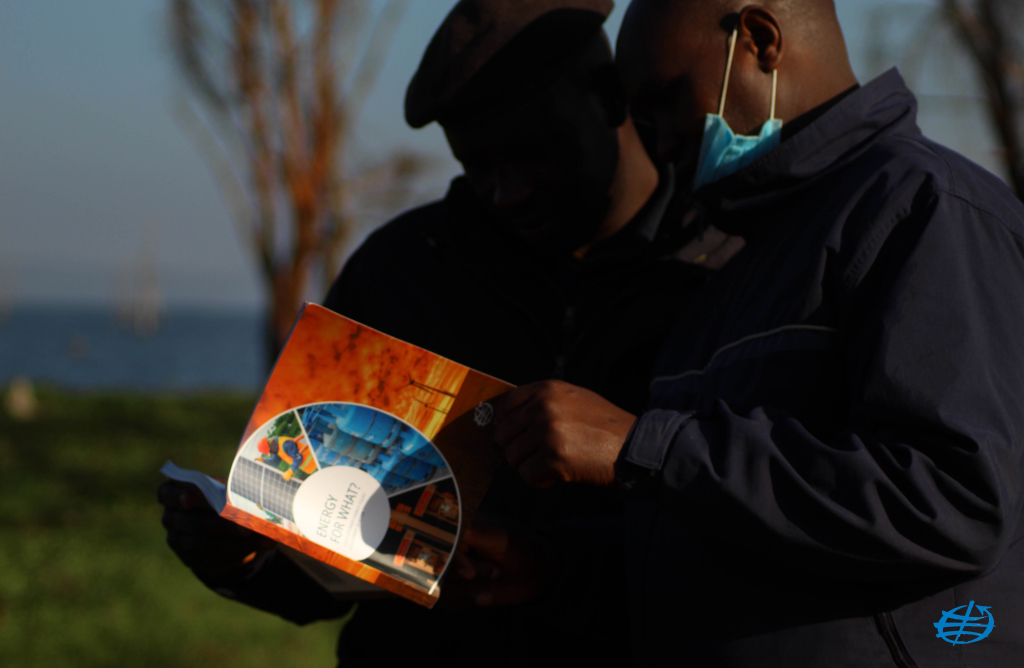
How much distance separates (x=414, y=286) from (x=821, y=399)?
1.22 meters

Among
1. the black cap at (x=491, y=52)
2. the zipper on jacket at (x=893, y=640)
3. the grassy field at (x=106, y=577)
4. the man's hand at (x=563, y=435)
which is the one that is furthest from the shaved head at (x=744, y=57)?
the grassy field at (x=106, y=577)

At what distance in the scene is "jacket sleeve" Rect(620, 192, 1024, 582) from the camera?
1.09 metres

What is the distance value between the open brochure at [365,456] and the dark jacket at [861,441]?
38 cm

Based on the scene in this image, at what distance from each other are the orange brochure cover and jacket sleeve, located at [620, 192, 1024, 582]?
446 mm

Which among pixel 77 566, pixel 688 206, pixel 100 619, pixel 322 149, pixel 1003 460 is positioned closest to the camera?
pixel 1003 460

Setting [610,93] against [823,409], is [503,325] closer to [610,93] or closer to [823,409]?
[610,93]

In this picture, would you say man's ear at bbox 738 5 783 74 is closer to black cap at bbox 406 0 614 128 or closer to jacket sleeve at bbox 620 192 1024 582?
jacket sleeve at bbox 620 192 1024 582

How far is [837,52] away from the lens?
5.05ft

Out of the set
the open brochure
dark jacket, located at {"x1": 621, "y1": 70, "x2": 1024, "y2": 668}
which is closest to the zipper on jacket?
dark jacket, located at {"x1": 621, "y1": 70, "x2": 1024, "y2": 668}

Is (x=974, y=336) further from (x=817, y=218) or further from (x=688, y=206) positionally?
(x=688, y=206)

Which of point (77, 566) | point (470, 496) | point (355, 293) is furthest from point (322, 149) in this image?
point (470, 496)

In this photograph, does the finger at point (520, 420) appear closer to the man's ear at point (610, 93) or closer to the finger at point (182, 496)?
the finger at point (182, 496)

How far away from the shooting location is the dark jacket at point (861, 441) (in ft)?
3.62

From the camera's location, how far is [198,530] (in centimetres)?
189
